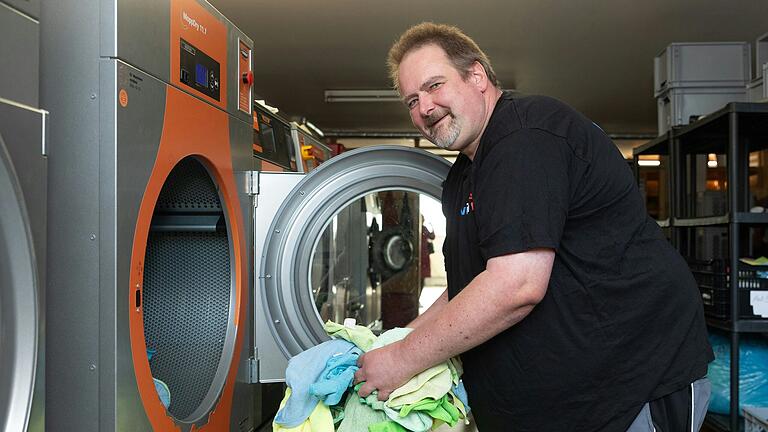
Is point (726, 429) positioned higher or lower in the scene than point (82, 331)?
lower

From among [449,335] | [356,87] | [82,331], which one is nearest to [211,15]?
[82,331]

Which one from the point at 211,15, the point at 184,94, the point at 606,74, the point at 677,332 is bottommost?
the point at 677,332

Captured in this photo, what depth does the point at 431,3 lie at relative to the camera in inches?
187

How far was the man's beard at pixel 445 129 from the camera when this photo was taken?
155 centimetres

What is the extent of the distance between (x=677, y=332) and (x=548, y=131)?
21.0 inches

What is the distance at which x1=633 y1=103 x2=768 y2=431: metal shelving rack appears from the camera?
9.92 ft

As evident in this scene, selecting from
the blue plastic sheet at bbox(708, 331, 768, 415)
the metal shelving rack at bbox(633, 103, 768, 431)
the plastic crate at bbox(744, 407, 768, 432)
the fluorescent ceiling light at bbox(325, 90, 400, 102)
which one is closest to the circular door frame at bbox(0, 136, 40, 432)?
the plastic crate at bbox(744, 407, 768, 432)

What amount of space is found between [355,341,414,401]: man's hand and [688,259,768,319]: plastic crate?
2.03 metres

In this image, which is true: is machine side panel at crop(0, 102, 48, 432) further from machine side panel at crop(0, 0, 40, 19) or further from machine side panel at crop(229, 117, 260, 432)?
machine side panel at crop(229, 117, 260, 432)

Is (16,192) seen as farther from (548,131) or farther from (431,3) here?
(431,3)

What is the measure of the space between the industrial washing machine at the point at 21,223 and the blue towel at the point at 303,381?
23.5 inches

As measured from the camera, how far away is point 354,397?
1599mm

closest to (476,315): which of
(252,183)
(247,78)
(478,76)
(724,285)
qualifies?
(478,76)

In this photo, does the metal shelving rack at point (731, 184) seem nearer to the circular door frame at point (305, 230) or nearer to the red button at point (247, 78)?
the circular door frame at point (305, 230)
